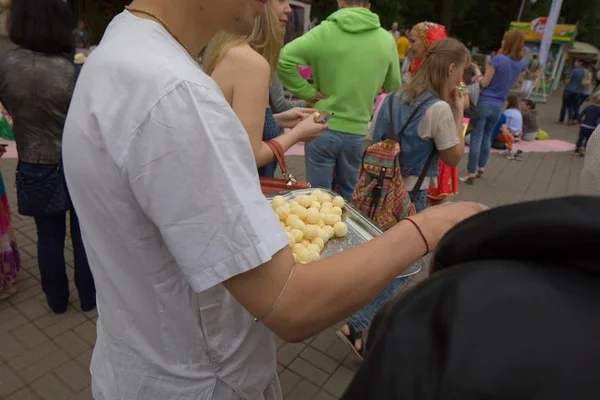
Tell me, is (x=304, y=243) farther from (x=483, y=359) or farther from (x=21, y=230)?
(x=21, y=230)

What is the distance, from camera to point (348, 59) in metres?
3.23

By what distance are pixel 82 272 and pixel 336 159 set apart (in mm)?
2128

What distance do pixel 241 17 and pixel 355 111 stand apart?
8.21ft

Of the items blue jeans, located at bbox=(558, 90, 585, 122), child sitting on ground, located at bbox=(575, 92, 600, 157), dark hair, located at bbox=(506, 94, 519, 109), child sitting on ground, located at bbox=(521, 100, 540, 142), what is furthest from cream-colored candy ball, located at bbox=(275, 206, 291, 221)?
blue jeans, located at bbox=(558, 90, 585, 122)

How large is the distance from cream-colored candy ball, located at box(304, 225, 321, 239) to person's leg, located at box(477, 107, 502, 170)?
5.49 metres

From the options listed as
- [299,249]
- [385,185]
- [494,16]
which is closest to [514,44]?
[385,185]

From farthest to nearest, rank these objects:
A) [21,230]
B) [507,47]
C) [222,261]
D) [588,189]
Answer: [507,47]
[21,230]
[588,189]
[222,261]

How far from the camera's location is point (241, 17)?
3.00 ft

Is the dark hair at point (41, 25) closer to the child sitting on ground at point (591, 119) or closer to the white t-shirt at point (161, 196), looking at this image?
the white t-shirt at point (161, 196)

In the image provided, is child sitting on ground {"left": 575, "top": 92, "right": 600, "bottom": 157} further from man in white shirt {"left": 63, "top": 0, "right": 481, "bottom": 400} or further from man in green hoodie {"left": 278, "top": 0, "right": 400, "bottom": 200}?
man in white shirt {"left": 63, "top": 0, "right": 481, "bottom": 400}

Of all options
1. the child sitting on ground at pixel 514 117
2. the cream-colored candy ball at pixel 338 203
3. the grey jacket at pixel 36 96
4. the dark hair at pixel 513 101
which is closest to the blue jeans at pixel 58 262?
the grey jacket at pixel 36 96

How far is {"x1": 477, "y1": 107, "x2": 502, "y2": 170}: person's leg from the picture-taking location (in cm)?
638

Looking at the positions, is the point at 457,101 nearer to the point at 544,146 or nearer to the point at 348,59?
the point at 348,59

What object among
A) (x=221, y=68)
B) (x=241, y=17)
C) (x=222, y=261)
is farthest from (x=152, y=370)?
(x=221, y=68)
